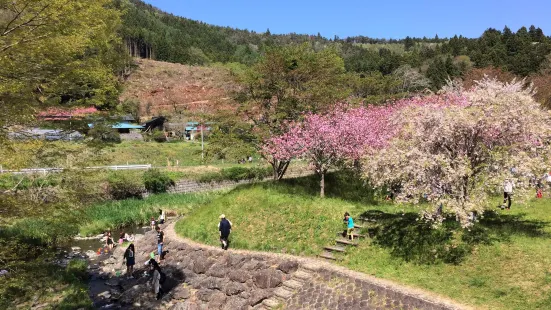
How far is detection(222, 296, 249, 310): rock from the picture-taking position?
15.9 metres

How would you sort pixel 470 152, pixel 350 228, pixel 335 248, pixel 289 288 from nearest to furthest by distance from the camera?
pixel 470 152 → pixel 289 288 → pixel 335 248 → pixel 350 228

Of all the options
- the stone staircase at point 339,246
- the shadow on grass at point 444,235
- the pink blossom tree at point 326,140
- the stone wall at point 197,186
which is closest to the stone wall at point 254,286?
the stone staircase at point 339,246

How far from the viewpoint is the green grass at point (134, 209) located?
30.3 metres

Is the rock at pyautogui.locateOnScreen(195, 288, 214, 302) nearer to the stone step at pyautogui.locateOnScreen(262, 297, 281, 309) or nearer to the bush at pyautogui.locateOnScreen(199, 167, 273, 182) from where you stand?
the stone step at pyautogui.locateOnScreen(262, 297, 281, 309)

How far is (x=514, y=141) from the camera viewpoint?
14477mm

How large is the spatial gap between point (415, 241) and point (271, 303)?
258 inches

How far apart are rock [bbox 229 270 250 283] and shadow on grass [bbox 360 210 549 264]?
6.19m

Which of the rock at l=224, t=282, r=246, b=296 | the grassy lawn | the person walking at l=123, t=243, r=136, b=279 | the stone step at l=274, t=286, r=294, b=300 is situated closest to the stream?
the person walking at l=123, t=243, r=136, b=279

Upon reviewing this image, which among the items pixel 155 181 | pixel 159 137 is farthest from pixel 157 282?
pixel 159 137

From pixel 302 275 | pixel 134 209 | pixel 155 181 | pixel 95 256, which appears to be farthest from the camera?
pixel 155 181

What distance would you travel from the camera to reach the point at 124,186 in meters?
38.0

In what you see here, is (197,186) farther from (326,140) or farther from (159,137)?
(159,137)

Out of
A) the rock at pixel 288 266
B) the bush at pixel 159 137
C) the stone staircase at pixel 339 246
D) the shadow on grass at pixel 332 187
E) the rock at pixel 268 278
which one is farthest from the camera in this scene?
the bush at pixel 159 137

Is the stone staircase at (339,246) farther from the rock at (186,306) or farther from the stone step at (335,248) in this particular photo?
the rock at (186,306)
